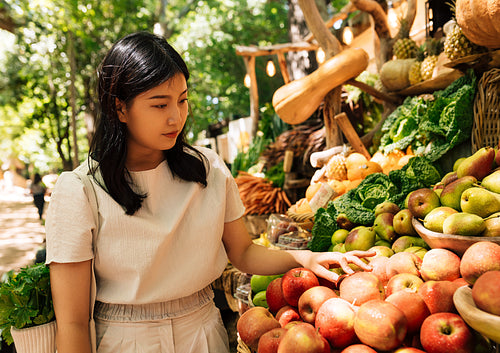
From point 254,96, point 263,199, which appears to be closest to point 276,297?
point 263,199

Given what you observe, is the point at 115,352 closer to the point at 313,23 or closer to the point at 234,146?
the point at 313,23

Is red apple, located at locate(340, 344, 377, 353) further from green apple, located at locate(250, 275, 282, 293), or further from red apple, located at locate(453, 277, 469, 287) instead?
green apple, located at locate(250, 275, 282, 293)

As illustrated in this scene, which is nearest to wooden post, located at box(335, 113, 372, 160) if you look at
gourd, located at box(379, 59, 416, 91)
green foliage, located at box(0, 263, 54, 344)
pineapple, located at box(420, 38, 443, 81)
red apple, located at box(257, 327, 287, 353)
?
gourd, located at box(379, 59, 416, 91)

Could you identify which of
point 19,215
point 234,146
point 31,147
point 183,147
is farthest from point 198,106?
point 31,147

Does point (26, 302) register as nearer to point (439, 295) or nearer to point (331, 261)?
point (331, 261)

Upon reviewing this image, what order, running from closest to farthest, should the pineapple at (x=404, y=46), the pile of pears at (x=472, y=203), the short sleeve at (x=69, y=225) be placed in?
the short sleeve at (x=69, y=225)
the pile of pears at (x=472, y=203)
the pineapple at (x=404, y=46)

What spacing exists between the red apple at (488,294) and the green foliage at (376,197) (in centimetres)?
133

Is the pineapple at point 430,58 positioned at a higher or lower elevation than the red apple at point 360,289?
higher

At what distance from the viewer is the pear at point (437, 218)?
1604mm

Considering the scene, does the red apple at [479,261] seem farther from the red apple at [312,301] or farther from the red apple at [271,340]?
the red apple at [271,340]

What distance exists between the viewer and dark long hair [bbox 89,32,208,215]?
1386 millimetres

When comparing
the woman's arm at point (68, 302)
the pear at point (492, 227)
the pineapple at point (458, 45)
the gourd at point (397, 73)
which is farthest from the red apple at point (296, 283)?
the gourd at point (397, 73)

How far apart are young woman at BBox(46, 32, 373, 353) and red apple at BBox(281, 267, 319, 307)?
0.33 ft

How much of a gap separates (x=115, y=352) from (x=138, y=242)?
1.47 feet
